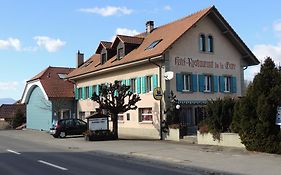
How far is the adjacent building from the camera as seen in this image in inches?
1766

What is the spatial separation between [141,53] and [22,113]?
103ft

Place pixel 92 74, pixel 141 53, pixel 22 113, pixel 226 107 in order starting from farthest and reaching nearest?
pixel 22 113, pixel 92 74, pixel 141 53, pixel 226 107

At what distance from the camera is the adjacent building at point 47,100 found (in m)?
44.8

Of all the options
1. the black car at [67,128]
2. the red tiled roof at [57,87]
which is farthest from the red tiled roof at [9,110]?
the black car at [67,128]

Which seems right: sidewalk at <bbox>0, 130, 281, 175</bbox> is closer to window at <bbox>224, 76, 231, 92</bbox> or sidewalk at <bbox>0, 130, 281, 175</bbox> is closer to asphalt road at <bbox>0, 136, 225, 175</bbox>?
asphalt road at <bbox>0, 136, 225, 175</bbox>

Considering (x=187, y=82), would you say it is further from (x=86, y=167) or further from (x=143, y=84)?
(x=86, y=167)

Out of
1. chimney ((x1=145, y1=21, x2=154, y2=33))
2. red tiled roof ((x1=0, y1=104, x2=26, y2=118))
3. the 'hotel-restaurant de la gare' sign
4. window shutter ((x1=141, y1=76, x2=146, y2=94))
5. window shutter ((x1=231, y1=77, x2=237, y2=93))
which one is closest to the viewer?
the 'hotel-restaurant de la gare' sign

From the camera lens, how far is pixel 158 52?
29.1m

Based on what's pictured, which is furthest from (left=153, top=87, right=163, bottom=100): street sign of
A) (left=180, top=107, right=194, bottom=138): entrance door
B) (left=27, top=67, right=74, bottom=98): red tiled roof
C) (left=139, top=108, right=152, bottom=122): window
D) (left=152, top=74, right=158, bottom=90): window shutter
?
(left=27, top=67, right=74, bottom=98): red tiled roof

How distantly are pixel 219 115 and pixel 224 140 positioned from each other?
4.30ft

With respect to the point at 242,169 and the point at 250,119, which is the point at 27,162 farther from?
the point at 250,119

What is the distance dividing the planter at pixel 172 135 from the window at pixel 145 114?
3317 millimetres

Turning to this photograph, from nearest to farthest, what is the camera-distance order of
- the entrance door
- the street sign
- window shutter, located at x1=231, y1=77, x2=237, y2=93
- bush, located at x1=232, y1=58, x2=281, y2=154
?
1. bush, located at x1=232, y1=58, x2=281, y2=154
2. the street sign
3. the entrance door
4. window shutter, located at x1=231, y1=77, x2=237, y2=93

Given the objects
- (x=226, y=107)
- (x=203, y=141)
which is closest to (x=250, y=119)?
(x=226, y=107)
